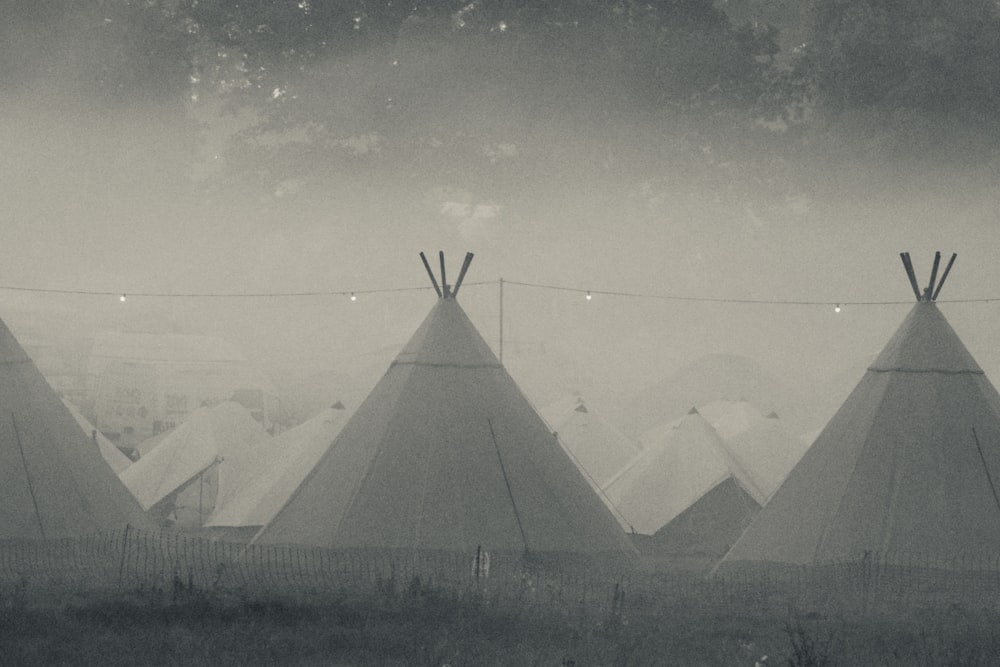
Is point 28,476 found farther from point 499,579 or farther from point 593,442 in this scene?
point 593,442

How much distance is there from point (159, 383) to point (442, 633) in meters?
20.7

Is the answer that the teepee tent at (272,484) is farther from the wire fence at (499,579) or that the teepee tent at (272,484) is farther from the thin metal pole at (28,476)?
the wire fence at (499,579)

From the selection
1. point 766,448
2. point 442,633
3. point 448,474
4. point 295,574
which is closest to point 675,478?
point 766,448

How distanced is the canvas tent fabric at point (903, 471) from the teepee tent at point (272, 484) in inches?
246

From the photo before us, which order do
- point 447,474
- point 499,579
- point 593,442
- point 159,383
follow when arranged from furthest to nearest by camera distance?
point 159,383 < point 593,442 < point 447,474 < point 499,579

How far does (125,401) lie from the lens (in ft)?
88.8

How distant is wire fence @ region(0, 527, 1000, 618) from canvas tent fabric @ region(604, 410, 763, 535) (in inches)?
177

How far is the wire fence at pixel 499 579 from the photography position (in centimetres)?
973

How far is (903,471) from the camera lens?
11781 mm

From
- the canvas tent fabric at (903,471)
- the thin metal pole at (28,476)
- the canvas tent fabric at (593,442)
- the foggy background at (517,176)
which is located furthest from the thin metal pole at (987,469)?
the foggy background at (517,176)

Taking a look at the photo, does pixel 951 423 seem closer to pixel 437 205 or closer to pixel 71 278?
pixel 437 205

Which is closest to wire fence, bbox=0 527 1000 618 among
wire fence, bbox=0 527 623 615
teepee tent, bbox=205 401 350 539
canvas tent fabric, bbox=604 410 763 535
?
wire fence, bbox=0 527 623 615

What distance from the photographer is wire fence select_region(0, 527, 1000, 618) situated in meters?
9.73

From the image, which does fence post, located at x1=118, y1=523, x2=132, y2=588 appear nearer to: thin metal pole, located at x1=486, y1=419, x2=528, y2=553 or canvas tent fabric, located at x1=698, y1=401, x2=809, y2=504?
thin metal pole, located at x1=486, y1=419, x2=528, y2=553
